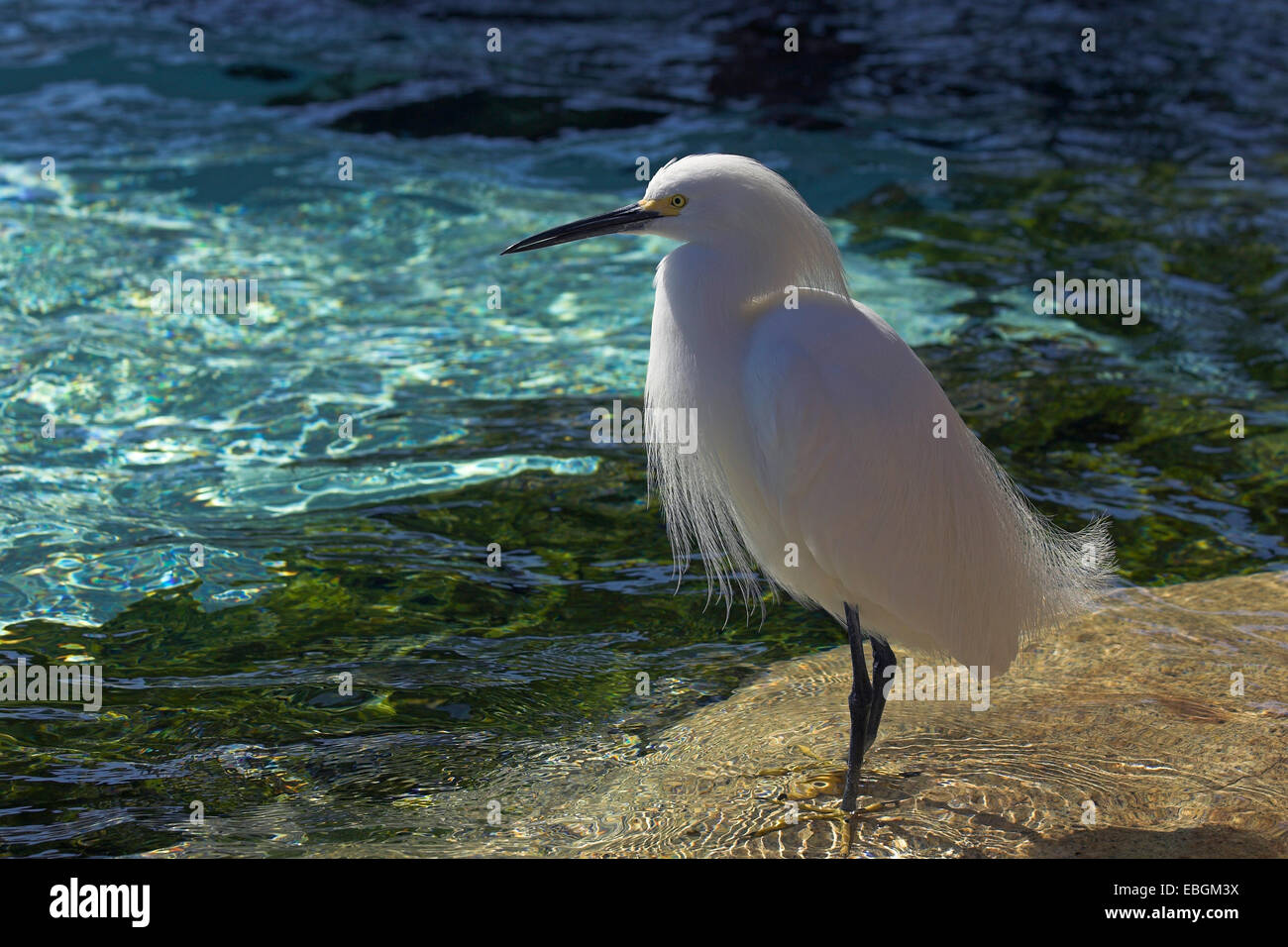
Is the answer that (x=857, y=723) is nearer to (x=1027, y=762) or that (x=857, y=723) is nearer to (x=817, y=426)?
(x=1027, y=762)

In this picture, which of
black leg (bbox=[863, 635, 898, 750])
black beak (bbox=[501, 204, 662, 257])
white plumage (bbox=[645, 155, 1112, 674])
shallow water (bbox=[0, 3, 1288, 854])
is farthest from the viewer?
shallow water (bbox=[0, 3, 1288, 854])

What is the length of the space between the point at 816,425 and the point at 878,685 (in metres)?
0.85

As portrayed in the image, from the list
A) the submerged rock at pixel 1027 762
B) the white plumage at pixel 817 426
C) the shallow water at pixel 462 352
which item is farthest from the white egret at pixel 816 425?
the shallow water at pixel 462 352

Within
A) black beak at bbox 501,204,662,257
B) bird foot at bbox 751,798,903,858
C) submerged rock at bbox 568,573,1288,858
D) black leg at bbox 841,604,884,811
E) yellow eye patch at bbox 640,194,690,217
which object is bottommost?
bird foot at bbox 751,798,903,858

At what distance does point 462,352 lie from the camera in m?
7.05

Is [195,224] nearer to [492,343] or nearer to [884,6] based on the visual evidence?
[492,343]

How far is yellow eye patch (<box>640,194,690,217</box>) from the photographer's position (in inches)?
134

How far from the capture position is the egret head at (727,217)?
131 inches

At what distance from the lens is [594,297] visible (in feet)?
25.8

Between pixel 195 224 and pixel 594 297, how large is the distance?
2.89m

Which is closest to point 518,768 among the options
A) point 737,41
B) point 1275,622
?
point 1275,622

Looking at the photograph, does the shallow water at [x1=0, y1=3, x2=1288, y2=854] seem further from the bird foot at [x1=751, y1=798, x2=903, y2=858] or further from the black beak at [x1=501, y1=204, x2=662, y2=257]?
the black beak at [x1=501, y1=204, x2=662, y2=257]

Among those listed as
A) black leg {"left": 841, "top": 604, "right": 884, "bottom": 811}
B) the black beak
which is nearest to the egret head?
the black beak

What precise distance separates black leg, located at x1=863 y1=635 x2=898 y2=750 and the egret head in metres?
1.15
